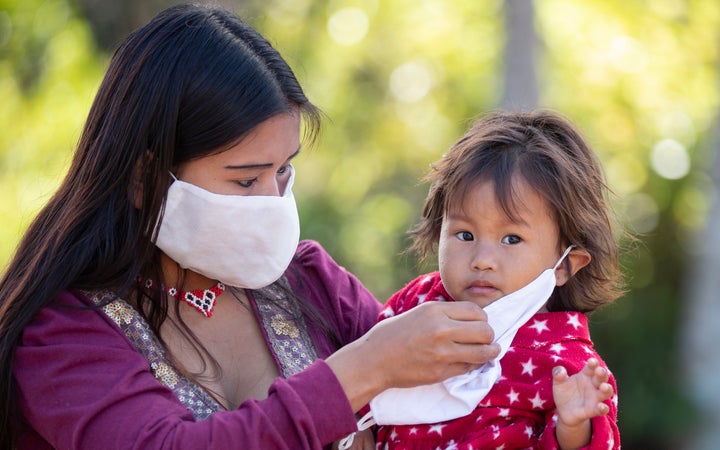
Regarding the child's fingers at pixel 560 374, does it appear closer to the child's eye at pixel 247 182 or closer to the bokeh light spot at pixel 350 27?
the child's eye at pixel 247 182

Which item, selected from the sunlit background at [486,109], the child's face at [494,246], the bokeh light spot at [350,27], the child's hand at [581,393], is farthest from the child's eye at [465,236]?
the bokeh light spot at [350,27]

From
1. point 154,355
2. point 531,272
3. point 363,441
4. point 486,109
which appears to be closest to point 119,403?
point 154,355

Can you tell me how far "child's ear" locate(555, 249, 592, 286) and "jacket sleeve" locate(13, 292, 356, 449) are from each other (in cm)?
73

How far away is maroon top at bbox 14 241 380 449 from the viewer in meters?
2.15

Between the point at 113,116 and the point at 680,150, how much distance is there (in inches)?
259

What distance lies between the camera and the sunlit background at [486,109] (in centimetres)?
739

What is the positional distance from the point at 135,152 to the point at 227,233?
0.97 feet

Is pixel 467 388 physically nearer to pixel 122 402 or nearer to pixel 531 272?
pixel 531 272

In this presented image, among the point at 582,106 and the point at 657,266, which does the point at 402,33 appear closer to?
the point at 582,106

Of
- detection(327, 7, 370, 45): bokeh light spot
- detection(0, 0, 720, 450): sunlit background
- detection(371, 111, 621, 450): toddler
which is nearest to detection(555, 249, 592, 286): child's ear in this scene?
detection(371, 111, 621, 450): toddler

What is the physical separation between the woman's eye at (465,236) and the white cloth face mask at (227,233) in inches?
16.8

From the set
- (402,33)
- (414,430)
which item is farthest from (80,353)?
(402,33)

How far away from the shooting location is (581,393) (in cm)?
230

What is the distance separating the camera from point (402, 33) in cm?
1164
